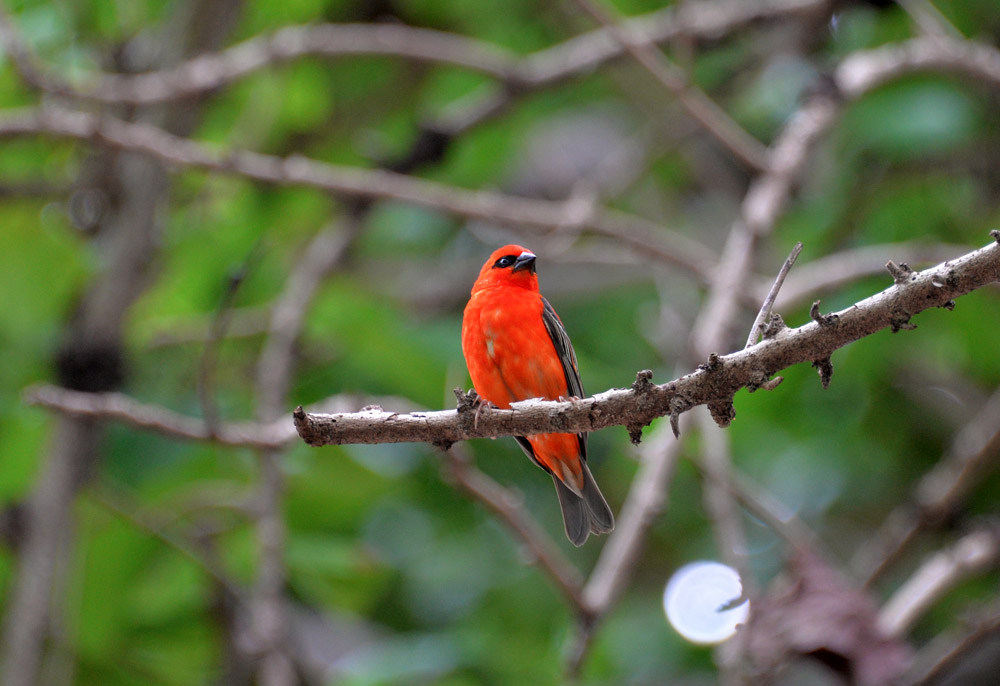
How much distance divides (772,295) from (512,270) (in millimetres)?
2173

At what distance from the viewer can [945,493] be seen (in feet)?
18.1

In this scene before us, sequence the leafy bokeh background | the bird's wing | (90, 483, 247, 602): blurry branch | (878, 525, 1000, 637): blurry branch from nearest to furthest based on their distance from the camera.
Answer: the bird's wing, (90, 483, 247, 602): blurry branch, (878, 525, 1000, 637): blurry branch, the leafy bokeh background

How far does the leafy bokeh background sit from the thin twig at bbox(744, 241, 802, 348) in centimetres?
254

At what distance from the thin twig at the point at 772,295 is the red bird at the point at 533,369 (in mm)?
1415

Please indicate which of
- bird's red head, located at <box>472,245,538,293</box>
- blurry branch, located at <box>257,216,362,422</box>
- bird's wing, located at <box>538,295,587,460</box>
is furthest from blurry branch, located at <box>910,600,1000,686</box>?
blurry branch, located at <box>257,216,362,422</box>

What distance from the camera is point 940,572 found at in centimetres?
562

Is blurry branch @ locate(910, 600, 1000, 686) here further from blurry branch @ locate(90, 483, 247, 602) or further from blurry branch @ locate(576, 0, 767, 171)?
blurry branch @ locate(90, 483, 247, 602)

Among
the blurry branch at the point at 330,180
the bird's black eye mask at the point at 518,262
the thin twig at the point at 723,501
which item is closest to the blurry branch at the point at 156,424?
the bird's black eye mask at the point at 518,262

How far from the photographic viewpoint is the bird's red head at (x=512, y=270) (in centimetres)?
362

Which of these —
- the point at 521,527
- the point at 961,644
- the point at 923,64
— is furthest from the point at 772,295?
the point at 923,64

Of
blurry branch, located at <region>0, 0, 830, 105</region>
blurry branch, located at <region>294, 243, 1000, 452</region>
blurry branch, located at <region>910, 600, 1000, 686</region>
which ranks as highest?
blurry branch, located at <region>0, 0, 830, 105</region>

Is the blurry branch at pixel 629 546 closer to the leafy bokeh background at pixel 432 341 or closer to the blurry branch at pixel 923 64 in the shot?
the leafy bokeh background at pixel 432 341

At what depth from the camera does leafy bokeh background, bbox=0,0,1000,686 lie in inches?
231

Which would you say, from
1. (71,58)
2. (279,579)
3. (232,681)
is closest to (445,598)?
(232,681)
